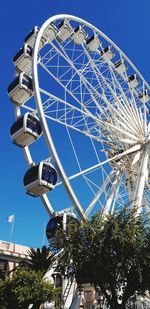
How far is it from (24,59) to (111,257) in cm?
1678

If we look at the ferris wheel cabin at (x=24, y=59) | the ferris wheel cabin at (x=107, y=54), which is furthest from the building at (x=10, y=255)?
the ferris wheel cabin at (x=107, y=54)

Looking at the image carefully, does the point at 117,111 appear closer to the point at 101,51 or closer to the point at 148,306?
the point at 101,51

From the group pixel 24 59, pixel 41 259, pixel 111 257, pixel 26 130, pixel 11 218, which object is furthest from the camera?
pixel 11 218

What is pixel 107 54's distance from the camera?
112 ft

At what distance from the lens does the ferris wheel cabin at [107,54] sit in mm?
33812

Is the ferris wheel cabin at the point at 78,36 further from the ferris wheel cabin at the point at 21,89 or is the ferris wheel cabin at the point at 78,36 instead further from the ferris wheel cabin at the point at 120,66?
the ferris wheel cabin at the point at 21,89

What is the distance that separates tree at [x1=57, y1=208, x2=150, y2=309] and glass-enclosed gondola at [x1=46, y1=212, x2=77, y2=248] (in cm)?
237

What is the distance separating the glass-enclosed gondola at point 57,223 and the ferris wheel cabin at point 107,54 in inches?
621

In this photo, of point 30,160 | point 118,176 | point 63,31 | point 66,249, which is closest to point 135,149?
point 118,176

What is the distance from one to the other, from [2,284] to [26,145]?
894 cm

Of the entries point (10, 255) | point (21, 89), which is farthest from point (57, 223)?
point (10, 255)

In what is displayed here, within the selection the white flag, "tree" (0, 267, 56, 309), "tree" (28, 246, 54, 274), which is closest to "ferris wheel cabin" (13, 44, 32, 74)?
"tree" (28, 246, 54, 274)

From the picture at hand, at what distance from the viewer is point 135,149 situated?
98.8 ft

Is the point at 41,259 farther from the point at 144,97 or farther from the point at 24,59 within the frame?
the point at 144,97
